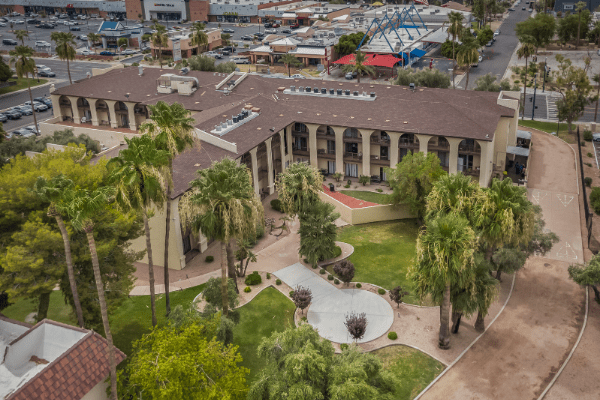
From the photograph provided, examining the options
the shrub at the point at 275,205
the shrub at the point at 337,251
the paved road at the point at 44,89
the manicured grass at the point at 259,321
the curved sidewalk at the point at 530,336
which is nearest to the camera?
the curved sidewalk at the point at 530,336

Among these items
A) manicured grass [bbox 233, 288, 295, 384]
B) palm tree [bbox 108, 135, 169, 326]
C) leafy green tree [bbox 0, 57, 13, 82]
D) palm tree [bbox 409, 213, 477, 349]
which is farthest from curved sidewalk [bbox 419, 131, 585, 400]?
leafy green tree [bbox 0, 57, 13, 82]

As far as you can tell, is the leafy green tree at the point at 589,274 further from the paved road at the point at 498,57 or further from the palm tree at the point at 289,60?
the palm tree at the point at 289,60

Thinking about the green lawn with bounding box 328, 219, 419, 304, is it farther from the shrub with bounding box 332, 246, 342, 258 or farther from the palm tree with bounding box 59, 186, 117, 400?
the palm tree with bounding box 59, 186, 117, 400

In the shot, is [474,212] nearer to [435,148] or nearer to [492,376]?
[492,376]

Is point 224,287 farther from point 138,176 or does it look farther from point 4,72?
point 4,72

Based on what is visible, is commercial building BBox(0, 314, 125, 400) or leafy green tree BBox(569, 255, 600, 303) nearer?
commercial building BBox(0, 314, 125, 400)

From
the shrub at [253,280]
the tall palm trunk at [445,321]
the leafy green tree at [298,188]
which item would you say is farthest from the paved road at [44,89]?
the tall palm trunk at [445,321]

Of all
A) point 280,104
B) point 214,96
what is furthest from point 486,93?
point 214,96
